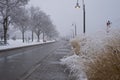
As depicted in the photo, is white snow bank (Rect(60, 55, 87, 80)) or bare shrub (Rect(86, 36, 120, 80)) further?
white snow bank (Rect(60, 55, 87, 80))

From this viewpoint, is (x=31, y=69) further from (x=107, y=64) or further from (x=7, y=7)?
(x=7, y=7)

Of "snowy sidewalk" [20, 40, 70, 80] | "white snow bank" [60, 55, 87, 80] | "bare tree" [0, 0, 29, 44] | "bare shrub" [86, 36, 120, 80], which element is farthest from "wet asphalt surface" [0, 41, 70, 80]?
"bare tree" [0, 0, 29, 44]

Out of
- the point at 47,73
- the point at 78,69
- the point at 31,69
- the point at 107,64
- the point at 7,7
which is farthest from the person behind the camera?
the point at 7,7

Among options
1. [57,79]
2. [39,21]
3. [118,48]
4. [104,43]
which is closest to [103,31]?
[104,43]

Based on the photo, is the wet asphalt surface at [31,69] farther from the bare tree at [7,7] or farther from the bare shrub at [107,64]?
the bare tree at [7,7]

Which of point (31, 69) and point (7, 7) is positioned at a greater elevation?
point (7, 7)

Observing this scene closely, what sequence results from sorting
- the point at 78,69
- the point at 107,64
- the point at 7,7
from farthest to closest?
the point at 7,7, the point at 78,69, the point at 107,64

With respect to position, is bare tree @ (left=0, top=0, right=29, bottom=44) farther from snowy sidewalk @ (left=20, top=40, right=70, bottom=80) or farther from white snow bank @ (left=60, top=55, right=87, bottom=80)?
white snow bank @ (left=60, top=55, right=87, bottom=80)

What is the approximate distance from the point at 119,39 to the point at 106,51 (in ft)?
1.41

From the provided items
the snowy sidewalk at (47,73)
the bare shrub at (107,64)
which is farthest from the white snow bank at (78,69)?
the snowy sidewalk at (47,73)

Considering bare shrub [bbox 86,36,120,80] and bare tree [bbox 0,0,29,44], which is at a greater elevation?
bare tree [bbox 0,0,29,44]

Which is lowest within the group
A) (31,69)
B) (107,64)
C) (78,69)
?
(31,69)

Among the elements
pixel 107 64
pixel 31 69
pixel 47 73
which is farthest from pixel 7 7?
pixel 107 64

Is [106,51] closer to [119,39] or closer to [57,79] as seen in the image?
[119,39]
